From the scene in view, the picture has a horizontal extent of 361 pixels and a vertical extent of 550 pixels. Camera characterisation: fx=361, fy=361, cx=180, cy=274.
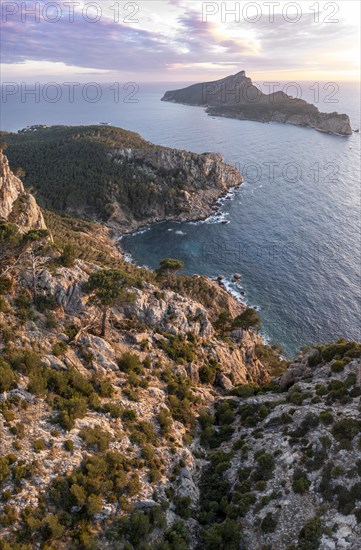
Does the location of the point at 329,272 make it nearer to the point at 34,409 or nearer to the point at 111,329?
the point at 111,329

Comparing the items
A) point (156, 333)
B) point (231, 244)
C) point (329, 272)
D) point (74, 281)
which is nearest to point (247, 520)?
point (156, 333)

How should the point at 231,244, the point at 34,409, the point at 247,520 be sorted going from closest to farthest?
the point at 247,520 < the point at 34,409 < the point at 231,244

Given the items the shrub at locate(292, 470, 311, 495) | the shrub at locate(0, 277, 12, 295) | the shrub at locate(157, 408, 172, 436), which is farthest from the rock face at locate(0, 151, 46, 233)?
the shrub at locate(292, 470, 311, 495)

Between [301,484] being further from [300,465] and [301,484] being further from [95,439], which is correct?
[95,439]

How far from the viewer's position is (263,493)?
114 feet

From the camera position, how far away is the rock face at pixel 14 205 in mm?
72700

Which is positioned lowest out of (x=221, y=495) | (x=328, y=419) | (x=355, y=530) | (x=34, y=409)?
(x=221, y=495)

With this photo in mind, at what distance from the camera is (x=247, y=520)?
33.1 m

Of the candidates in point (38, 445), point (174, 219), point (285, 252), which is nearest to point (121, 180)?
point (174, 219)

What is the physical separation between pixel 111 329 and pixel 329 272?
287ft

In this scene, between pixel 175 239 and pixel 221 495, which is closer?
pixel 221 495

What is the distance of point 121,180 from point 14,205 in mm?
102157

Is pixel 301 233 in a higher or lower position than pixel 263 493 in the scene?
higher

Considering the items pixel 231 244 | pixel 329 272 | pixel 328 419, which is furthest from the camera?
pixel 231 244
